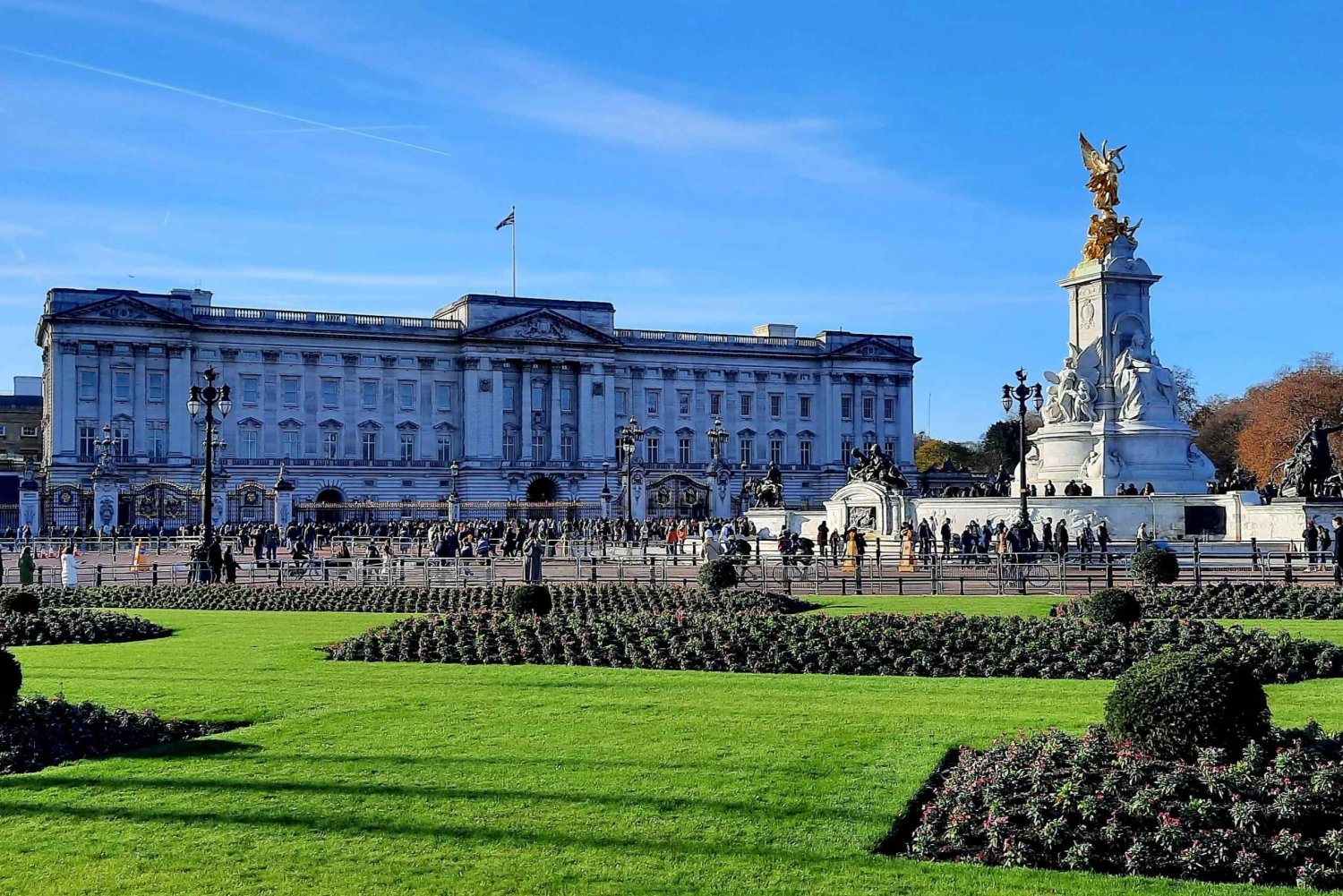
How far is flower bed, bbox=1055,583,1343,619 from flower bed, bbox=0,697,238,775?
14.0 meters

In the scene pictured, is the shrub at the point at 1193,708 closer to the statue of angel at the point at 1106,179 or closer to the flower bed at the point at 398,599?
the flower bed at the point at 398,599

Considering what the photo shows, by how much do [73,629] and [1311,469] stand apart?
3236 centimetres

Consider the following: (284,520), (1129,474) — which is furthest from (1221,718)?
(284,520)

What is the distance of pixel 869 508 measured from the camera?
4938 centimetres

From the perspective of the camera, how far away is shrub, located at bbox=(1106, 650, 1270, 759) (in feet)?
30.5

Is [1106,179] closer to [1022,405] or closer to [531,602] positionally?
[1022,405]

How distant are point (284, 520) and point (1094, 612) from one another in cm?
6000

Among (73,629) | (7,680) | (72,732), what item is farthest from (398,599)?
(7,680)

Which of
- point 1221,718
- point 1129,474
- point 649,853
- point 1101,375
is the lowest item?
point 649,853

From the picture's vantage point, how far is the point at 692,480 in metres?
97.9

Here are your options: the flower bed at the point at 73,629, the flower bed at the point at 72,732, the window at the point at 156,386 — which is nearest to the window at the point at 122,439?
the window at the point at 156,386

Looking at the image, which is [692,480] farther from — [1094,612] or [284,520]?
[1094,612]

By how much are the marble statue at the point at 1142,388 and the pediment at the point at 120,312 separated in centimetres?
6547

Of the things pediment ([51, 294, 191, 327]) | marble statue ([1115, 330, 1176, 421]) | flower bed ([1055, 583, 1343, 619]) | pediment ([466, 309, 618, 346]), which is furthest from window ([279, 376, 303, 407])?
flower bed ([1055, 583, 1343, 619])
